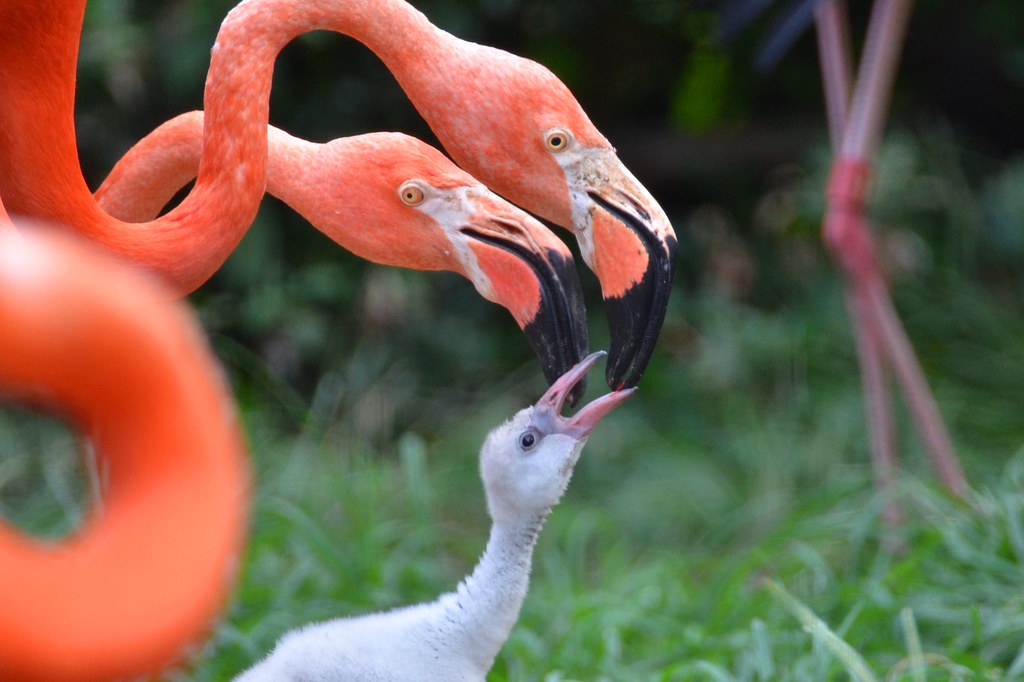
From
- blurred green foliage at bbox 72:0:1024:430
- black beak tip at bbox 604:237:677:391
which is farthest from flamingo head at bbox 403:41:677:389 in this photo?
blurred green foliage at bbox 72:0:1024:430

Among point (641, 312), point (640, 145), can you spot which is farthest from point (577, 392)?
point (640, 145)

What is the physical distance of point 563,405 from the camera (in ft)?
5.22

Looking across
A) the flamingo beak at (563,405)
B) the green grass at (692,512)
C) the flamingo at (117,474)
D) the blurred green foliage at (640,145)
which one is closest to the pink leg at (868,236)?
the green grass at (692,512)

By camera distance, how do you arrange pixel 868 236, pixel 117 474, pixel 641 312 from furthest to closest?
pixel 868 236 → pixel 641 312 → pixel 117 474

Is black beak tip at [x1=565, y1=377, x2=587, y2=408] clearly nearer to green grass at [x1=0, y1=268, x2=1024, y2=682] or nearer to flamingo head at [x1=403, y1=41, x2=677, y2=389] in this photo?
flamingo head at [x1=403, y1=41, x2=677, y2=389]

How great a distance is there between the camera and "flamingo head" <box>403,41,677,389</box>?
1489 mm

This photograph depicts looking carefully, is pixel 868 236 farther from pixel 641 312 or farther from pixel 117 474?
pixel 117 474

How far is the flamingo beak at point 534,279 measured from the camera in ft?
4.92

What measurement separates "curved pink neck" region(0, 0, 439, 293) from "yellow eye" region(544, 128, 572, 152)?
21cm

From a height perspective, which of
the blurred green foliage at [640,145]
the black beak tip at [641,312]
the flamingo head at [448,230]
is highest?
the flamingo head at [448,230]

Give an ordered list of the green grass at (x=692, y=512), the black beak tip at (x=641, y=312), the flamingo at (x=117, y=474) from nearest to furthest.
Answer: the flamingo at (x=117, y=474)
the black beak tip at (x=641, y=312)
the green grass at (x=692, y=512)

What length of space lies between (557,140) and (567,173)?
0.14 ft

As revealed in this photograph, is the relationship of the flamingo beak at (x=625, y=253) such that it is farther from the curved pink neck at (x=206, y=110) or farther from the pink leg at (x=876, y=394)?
the pink leg at (x=876, y=394)

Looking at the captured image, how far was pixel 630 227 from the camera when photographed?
150 centimetres
